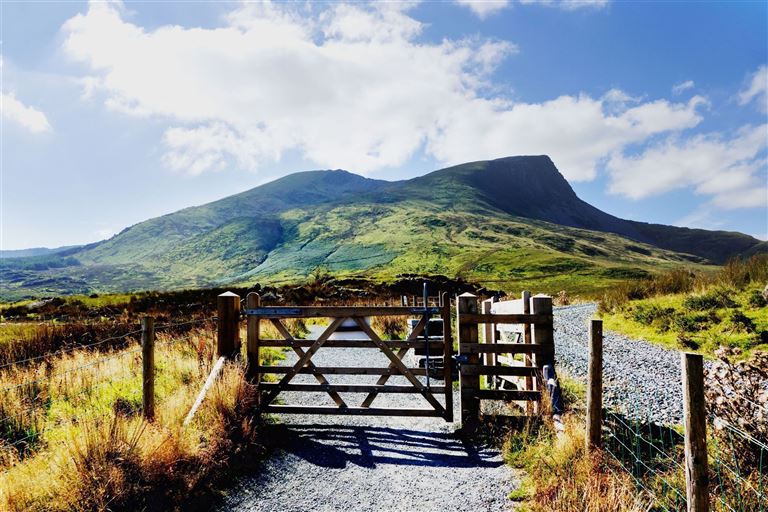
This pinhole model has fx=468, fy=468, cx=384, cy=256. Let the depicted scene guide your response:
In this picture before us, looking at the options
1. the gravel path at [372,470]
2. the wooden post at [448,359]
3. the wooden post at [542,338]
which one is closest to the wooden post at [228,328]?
the gravel path at [372,470]

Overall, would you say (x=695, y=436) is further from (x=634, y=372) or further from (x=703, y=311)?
(x=703, y=311)

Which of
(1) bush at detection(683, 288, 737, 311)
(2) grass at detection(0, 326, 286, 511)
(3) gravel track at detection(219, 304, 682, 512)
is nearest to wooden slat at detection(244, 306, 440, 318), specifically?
(2) grass at detection(0, 326, 286, 511)

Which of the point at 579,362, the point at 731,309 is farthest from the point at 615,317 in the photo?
the point at 579,362

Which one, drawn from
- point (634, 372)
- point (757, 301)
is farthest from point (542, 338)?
point (757, 301)

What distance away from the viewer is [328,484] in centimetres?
584

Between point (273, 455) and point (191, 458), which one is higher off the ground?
point (191, 458)

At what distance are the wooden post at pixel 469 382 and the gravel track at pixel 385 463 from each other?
38cm

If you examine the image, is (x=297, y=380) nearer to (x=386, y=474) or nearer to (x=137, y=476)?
(x=386, y=474)

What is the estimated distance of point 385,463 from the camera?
255 inches

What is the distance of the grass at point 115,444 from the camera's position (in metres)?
4.60

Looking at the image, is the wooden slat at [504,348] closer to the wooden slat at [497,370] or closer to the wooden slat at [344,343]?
the wooden slat at [497,370]

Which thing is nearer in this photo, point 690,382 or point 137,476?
point 690,382

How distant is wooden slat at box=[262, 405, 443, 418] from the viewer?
7.66 metres

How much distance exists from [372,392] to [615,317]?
17.4m
